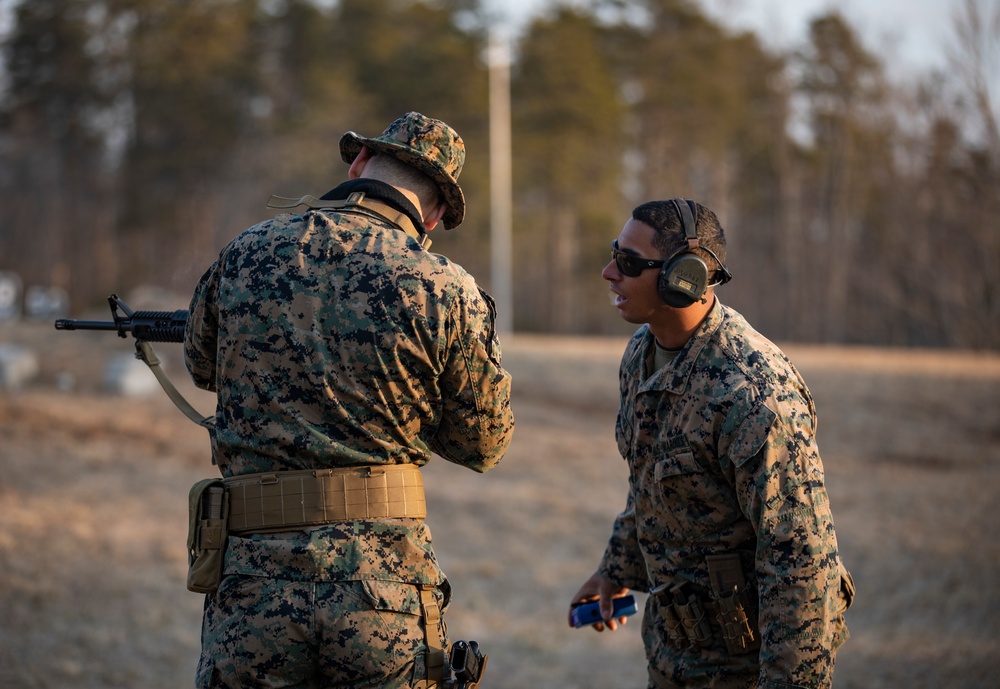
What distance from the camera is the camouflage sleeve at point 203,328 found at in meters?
3.03

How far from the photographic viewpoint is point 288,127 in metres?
32.5

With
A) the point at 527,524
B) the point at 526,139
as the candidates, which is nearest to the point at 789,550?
the point at 527,524

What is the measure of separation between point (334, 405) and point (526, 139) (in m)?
34.2

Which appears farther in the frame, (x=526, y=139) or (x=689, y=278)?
(x=526, y=139)

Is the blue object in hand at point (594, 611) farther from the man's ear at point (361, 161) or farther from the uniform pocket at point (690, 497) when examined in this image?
the man's ear at point (361, 161)

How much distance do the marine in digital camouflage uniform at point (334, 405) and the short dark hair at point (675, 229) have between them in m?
0.68

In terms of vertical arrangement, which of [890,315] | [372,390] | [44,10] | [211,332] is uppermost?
[44,10]

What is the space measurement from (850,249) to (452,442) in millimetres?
Answer: 47035

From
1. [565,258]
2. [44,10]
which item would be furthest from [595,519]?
[565,258]

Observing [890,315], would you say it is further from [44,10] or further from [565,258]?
[44,10]

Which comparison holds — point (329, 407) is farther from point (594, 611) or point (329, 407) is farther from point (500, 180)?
point (500, 180)

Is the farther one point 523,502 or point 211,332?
point 523,502

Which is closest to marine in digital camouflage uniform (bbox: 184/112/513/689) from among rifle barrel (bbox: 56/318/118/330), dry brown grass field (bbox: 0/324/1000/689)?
rifle barrel (bbox: 56/318/118/330)

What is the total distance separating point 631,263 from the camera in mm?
3324
